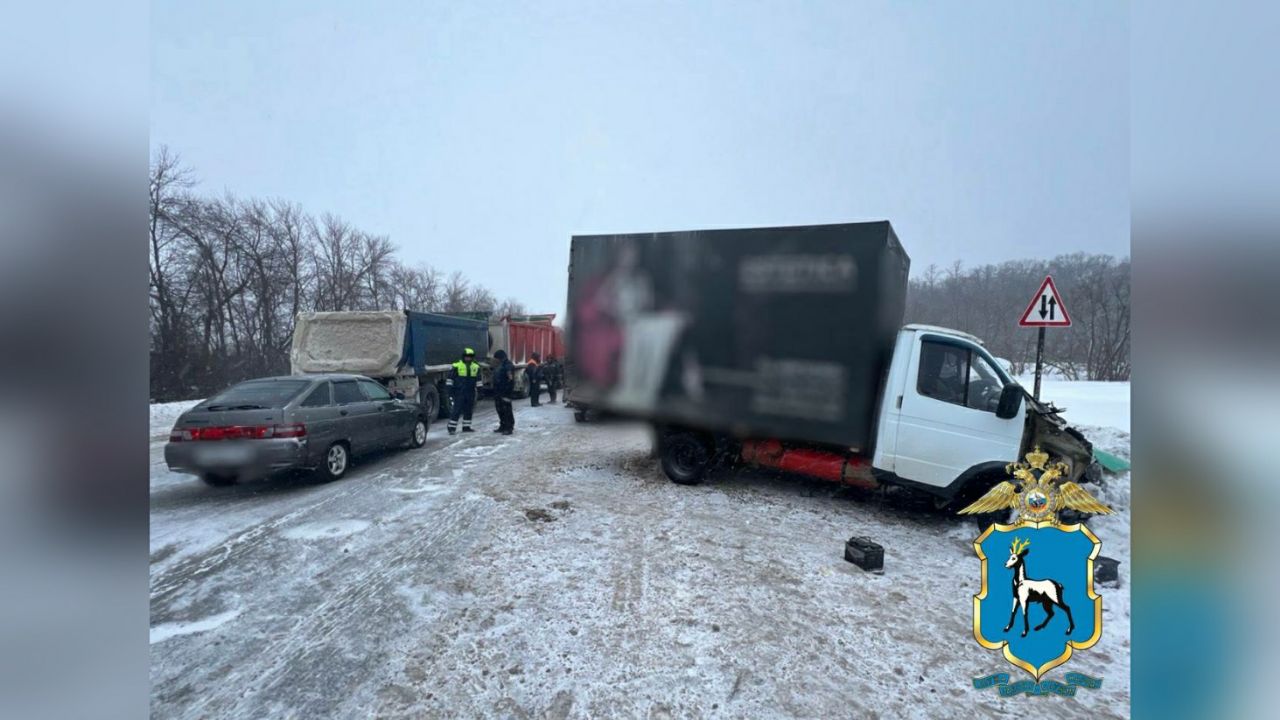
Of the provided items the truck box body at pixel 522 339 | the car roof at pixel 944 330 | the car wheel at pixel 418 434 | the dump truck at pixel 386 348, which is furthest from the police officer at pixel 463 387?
the car roof at pixel 944 330

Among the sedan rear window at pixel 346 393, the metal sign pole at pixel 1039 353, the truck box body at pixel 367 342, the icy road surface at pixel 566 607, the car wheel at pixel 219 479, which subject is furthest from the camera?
the truck box body at pixel 367 342

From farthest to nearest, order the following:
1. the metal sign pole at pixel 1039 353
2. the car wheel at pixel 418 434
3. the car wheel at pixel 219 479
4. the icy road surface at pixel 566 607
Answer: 1. the car wheel at pixel 418 434
2. the car wheel at pixel 219 479
3. the metal sign pole at pixel 1039 353
4. the icy road surface at pixel 566 607

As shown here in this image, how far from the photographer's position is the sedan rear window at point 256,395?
414cm

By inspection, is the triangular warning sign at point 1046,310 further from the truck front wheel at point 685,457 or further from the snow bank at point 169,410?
the snow bank at point 169,410

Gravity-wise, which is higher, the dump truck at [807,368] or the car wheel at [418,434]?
the dump truck at [807,368]

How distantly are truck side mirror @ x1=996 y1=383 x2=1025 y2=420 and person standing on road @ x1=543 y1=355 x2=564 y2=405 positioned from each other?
1094cm

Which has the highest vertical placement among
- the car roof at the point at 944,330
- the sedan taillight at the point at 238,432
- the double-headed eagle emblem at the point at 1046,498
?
the car roof at the point at 944,330

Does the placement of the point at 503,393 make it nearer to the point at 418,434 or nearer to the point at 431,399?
the point at 418,434

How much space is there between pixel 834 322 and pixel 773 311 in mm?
575

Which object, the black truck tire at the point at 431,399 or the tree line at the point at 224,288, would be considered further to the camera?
the black truck tire at the point at 431,399

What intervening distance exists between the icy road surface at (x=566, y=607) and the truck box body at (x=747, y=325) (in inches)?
41.4
